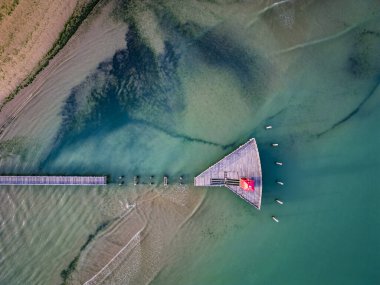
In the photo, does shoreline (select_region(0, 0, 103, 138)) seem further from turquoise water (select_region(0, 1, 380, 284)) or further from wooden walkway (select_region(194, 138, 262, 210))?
wooden walkway (select_region(194, 138, 262, 210))

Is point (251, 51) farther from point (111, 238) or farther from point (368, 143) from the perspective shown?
point (111, 238)

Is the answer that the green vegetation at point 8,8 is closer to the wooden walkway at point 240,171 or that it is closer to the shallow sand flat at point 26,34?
the shallow sand flat at point 26,34

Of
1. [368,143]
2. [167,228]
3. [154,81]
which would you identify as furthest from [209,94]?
[368,143]

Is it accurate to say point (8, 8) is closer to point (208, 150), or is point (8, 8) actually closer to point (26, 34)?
point (26, 34)

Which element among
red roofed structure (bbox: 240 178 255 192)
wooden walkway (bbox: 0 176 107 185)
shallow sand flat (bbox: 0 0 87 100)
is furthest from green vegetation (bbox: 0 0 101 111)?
red roofed structure (bbox: 240 178 255 192)

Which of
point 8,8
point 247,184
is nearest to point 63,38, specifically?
point 8,8

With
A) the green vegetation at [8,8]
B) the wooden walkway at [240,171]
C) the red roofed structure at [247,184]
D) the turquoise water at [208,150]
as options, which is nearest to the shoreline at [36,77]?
the turquoise water at [208,150]
